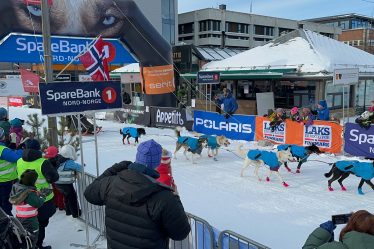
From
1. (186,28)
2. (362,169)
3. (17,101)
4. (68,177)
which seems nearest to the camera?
(68,177)

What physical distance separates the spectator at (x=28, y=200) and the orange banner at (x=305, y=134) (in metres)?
9.48

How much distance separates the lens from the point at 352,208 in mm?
6785

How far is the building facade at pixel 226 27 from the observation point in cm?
5672

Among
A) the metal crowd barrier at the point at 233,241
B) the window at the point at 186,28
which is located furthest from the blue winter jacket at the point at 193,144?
the window at the point at 186,28

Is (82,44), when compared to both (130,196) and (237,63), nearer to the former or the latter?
(237,63)

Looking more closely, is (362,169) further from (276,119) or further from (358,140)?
(276,119)

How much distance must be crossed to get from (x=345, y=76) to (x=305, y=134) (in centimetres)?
226

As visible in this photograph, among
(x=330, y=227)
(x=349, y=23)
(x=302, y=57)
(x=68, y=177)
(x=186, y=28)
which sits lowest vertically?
(x=68, y=177)

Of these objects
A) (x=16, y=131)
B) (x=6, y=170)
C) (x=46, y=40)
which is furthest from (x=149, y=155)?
(x=16, y=131)

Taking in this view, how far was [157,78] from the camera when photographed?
586 inches

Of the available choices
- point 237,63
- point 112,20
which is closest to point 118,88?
point 112,20

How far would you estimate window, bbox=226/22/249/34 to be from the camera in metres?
59.2

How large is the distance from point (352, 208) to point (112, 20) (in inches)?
420

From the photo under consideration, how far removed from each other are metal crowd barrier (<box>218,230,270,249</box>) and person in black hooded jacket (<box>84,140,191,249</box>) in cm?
91
